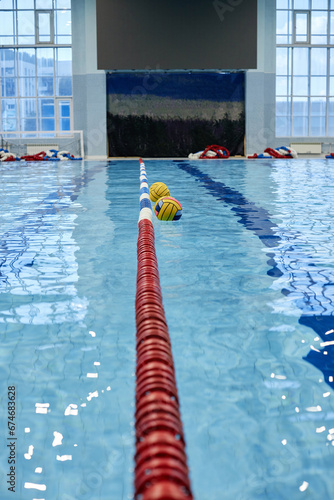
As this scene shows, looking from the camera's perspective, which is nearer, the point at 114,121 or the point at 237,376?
the point at 237,376

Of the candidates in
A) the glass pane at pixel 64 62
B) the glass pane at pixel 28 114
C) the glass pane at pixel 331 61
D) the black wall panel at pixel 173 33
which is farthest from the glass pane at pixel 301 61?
the glass pane at pixel 28 114

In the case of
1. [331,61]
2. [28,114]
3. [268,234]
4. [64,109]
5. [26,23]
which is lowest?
[268,234]

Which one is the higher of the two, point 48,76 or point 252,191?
point 48,76

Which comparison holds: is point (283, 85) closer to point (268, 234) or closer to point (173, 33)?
point (173, 33)

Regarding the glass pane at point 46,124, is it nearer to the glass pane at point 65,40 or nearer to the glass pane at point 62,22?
the glass pane at point 65,40

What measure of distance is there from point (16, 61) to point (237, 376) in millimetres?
21409

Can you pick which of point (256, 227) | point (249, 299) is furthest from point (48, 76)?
point (249, 299)

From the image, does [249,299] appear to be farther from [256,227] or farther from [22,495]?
[256,227]

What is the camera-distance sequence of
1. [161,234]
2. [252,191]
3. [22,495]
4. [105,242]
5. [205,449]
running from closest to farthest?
[22,495], [205,449], [105,242], [161,234], [252,191]

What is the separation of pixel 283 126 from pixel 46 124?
8.79 m

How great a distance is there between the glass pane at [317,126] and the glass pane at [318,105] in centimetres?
19

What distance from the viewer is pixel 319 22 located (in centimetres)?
2223

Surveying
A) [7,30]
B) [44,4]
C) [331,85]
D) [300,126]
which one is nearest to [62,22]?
[44,4]

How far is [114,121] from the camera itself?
21.6m
